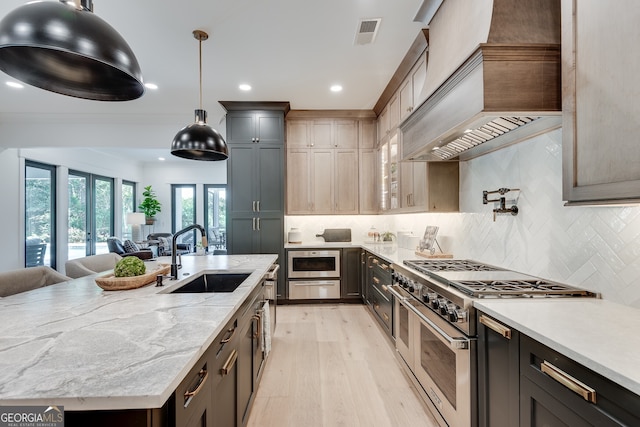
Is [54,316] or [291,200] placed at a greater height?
[291,200]

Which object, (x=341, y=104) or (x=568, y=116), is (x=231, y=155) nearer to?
(x=341, y=104)

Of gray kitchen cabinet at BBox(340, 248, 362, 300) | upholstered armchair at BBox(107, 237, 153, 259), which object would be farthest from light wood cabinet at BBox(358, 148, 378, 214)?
upholstered armchair at BBox(107, 237, 153, 259)

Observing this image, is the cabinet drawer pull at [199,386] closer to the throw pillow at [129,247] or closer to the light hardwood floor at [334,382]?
the light hardwood floor at [334,382]

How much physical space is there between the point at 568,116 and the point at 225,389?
74.4 inches

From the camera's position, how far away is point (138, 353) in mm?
912

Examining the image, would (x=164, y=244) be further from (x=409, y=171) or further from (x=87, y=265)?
(x=409, y=171)

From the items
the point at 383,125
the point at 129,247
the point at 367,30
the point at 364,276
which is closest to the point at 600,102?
the point at 367,30

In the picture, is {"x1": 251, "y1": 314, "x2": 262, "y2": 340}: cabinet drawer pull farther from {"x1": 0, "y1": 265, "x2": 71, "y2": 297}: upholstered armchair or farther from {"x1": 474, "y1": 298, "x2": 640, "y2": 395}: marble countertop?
{"x1": 0, "y1": 265, "x2": 71, "y2": 297}: upholstered armchair

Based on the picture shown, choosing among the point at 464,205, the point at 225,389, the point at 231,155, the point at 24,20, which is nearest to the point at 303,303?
the point at 231,155

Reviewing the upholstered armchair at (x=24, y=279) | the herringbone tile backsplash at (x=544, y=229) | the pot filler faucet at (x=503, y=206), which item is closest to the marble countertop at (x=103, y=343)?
the upholstered armchair at (x=24, y=279)

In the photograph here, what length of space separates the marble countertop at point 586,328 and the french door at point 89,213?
795 cm

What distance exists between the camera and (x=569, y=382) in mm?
962

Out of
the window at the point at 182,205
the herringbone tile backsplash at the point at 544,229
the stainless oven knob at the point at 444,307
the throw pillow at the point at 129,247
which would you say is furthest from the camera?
the window at the point at 182,205

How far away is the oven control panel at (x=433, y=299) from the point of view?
1.61 metres
